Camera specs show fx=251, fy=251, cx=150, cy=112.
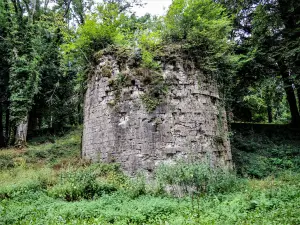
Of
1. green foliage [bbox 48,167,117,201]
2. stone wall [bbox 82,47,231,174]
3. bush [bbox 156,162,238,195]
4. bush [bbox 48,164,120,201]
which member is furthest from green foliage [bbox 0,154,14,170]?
bush [bbox 156,162,238,195]

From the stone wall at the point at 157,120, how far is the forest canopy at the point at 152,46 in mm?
752

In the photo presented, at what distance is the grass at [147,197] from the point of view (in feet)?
14.8

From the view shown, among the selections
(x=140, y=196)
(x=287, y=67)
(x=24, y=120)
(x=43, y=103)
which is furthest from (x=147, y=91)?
(x=43, y=103)

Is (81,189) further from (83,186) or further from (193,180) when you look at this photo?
(193,180)

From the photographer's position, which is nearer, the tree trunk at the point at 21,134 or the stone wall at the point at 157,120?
the stone wall at the point at 157,120

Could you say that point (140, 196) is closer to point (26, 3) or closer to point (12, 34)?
point (12, 34)

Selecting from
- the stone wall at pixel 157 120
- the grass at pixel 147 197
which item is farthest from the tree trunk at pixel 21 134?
the stone wall at pixel 157 120

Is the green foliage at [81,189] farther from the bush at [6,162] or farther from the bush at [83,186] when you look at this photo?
the bush at [6,162]

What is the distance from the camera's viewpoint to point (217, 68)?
30.1 ft

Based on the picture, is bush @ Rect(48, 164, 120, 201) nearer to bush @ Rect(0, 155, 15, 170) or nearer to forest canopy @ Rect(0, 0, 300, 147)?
forest canopy @ Rect(0, 0, 300, 147)

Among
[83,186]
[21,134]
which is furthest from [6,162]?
[83,186]

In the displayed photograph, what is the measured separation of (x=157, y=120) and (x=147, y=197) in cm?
259

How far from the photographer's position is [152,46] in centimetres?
869

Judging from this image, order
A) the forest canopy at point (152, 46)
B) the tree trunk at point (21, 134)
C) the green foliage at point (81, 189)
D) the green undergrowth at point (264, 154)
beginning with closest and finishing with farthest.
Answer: the green foliage at point (81, 189) → the forest canopy at point (152, 46) → the green undergrowth at point (264, 154) → the tree trunk at point (21, 134)
